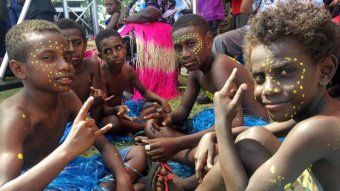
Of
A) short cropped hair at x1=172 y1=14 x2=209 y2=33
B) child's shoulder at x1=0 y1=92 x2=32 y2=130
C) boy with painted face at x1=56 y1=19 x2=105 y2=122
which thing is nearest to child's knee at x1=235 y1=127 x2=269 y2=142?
child's shoulder at x1=0 y1=92 x2=32 y2=130

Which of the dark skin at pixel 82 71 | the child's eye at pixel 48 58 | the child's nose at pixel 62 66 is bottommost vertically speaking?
the dark skin at pixel 82 71

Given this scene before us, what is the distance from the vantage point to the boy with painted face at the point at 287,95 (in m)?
1.45

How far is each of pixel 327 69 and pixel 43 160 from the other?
3.97 ft

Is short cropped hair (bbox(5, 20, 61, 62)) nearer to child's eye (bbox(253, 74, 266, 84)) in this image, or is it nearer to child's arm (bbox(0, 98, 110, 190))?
child's arm (bbox(0, 98, 110, 190))

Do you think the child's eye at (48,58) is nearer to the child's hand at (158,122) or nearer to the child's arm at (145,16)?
the child's hand at (158,122)

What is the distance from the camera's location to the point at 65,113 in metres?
2.36

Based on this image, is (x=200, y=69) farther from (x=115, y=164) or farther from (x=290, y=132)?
(x=290, y=132)

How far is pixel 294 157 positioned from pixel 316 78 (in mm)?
338

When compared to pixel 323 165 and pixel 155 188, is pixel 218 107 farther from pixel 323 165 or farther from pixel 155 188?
pixel 155 188

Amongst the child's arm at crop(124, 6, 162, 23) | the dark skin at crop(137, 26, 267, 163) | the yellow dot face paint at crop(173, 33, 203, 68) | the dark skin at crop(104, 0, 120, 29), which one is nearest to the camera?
the dark skin at crop(137, 26, 267, 163)

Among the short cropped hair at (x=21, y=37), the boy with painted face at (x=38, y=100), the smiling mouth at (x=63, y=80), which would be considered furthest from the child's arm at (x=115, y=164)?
the short cropped hair at (x=21, y=37)

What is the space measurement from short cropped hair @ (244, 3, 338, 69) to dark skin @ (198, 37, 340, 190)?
0.09ft

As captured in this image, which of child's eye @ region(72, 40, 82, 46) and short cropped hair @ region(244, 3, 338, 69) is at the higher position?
short cropped hair @ region(244, 3, 338, 69)

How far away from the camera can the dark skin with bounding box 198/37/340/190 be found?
1.42m
